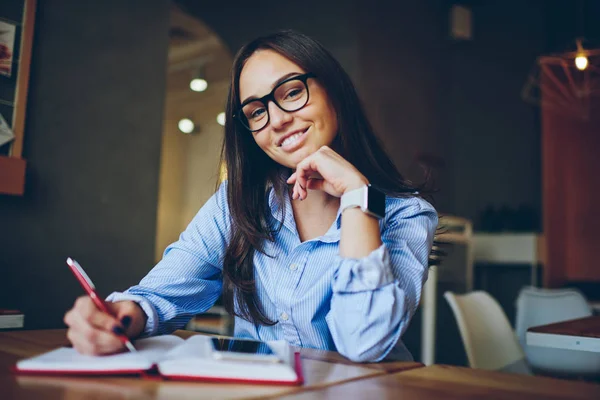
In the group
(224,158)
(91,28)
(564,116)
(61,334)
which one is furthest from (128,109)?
(564,116)

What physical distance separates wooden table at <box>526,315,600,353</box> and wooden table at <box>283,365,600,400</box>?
0.78 metres

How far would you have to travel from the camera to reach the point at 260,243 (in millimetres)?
1359

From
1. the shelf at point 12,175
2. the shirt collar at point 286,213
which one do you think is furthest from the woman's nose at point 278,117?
the shelf at point 12,175

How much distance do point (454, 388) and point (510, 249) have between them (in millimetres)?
4528

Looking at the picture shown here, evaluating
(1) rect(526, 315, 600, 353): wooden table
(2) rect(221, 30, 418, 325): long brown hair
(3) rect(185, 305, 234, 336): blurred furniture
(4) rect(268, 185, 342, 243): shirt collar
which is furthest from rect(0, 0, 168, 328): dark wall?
(3) rect(185, 305, 234, 336): blurred furniture

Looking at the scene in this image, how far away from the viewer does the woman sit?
1.01m

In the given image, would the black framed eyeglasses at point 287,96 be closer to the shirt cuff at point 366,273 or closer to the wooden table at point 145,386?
the shirt cuff at point 366,273

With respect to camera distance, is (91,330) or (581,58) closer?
(91,330)

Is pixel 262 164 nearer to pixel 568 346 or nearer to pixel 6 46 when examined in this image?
pixel 568 346

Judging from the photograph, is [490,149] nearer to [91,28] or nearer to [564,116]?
[564,116]

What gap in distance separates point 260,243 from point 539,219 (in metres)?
4.70

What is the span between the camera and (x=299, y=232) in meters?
1.41

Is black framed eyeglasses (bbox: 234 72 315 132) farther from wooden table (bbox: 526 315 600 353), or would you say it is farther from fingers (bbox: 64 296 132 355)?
wooden table (bbox: 526 315 600 353)

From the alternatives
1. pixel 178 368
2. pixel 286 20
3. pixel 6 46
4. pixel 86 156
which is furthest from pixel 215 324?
pixel 178 368
